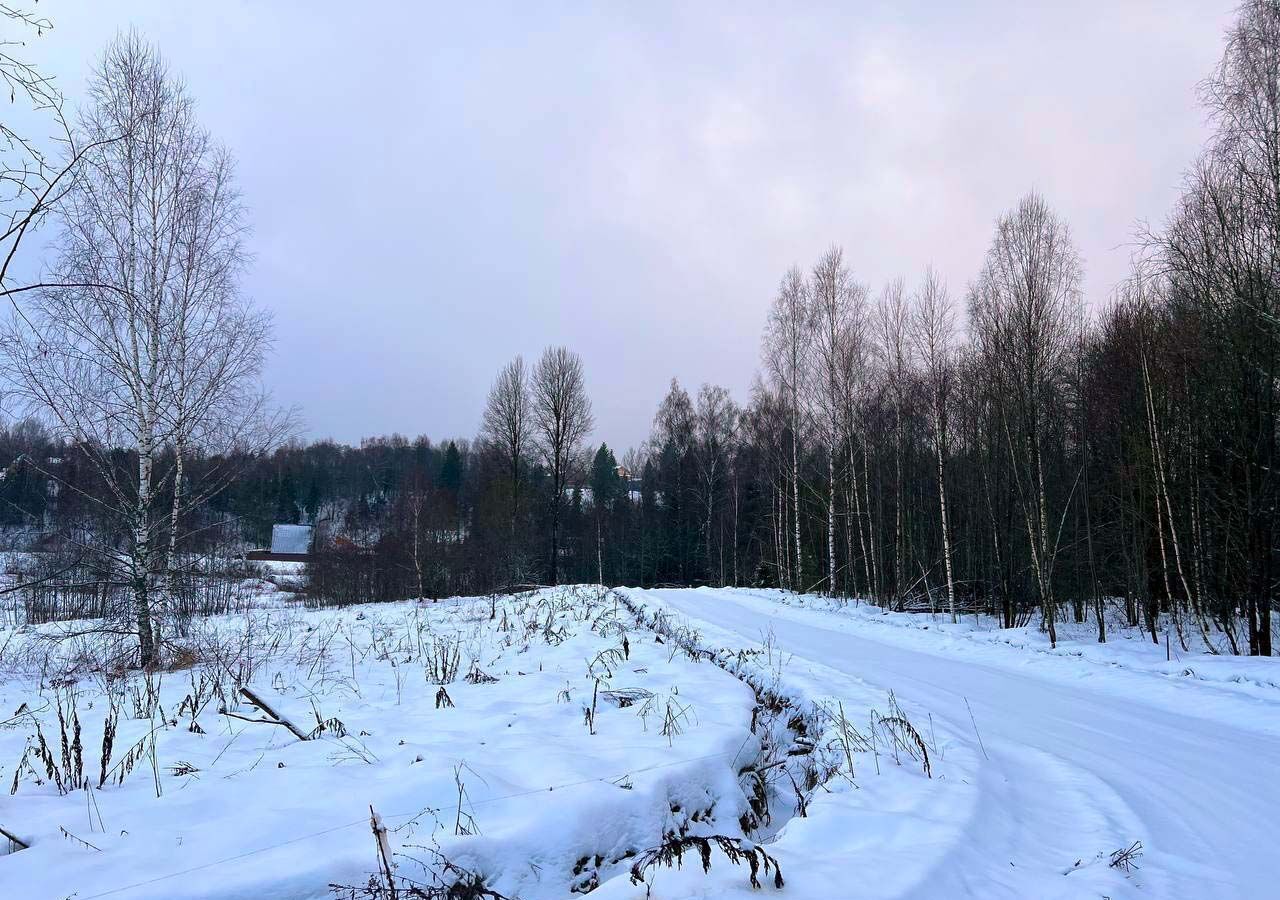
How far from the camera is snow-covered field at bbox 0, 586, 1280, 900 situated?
2.66 m

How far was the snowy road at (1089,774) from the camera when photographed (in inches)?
110

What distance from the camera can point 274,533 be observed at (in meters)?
57.7

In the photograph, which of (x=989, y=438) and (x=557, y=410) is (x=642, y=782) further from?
(x=557, y=410)

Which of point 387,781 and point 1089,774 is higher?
point 387,781

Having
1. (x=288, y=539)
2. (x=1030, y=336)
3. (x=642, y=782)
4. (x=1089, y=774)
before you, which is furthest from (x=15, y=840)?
(x=288, y=539)

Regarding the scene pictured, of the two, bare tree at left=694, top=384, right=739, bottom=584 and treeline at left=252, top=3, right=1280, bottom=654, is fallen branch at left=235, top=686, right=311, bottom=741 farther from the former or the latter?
bare tree at left=694, top=384, right=739, bottom=584

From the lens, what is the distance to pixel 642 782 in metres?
3.69

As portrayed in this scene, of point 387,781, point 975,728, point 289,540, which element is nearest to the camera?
point 387,781

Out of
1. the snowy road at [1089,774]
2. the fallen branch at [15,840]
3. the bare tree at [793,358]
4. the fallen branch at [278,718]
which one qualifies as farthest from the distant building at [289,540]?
the fallen branch at [15,840]

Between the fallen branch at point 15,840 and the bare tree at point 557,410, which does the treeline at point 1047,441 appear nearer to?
the bare tree at point 557,410

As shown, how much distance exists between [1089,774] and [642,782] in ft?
10.4

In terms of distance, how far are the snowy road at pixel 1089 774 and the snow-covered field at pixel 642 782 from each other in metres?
0.02

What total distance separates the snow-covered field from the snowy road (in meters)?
0.02

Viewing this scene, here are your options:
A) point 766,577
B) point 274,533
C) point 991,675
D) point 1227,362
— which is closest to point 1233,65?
point 1227,362
